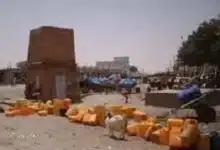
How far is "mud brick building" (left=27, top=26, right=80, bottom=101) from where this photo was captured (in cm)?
2723

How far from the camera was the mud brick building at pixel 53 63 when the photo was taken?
27234 mm

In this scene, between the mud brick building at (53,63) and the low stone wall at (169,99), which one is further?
the mud brick building at (53,63)

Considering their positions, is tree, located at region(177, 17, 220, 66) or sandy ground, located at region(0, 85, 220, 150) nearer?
sandy ground, located at region(0, 85, 220, 150)

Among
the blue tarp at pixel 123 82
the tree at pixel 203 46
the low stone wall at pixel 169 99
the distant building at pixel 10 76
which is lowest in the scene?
the low stone wall at pixel 169 99

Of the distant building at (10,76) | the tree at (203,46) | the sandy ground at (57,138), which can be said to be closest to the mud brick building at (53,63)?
the sandy ground at (57,138)

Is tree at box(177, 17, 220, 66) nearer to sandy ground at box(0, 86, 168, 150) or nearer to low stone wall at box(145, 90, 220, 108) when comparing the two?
low stone wall at box(145, 90, 220, 108)

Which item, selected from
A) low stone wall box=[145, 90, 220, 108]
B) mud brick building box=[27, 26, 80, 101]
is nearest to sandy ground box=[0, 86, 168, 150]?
low stone wall box=[145, 90, 220, 108]

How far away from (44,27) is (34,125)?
51.4 feet

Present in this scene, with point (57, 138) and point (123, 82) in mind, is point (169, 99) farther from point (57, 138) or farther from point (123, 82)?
point (123, 82)

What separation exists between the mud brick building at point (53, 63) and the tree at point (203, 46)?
59.3ft

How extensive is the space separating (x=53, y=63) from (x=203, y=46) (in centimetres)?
2217

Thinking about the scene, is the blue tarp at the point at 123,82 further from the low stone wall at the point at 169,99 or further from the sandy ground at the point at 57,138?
the sandy ground at the point at 57,138

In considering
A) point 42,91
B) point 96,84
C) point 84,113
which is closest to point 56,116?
point 84,113

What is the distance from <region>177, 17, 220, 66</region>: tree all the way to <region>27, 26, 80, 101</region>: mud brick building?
59.3 feet
